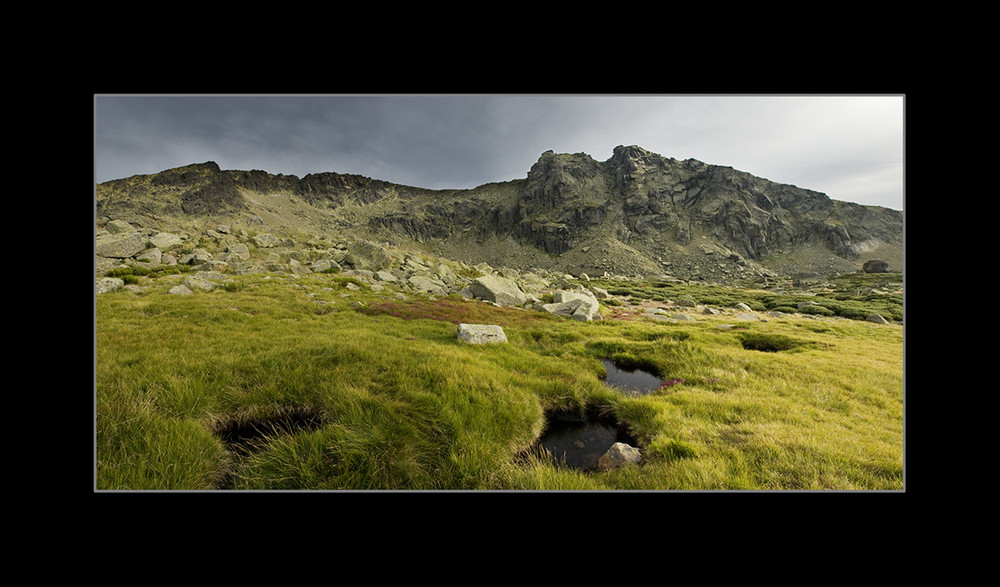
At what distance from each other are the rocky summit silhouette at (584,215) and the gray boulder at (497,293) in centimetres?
7292

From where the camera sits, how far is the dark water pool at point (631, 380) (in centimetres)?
520

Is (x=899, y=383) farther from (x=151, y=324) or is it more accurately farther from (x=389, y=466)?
(x=151, y=324)

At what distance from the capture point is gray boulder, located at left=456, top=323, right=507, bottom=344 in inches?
260

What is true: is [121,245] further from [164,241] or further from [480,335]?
[480,335]

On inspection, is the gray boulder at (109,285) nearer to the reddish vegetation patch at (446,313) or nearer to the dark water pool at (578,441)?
the reddish vegetation patch at (446,313)

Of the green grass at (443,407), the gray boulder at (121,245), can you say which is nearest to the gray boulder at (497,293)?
A: the green grass at (443,407)

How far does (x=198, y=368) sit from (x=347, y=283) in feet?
31.6

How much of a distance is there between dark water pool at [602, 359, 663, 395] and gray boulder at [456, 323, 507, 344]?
2458 mm

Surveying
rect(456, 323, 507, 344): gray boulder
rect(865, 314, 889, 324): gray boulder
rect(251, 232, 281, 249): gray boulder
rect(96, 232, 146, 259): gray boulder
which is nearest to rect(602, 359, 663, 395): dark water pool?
rect(456, 323, 507, 344): gray boulder

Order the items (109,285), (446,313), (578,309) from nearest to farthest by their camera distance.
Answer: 1. (109,285)
2. (446,313)
3. (578,309)

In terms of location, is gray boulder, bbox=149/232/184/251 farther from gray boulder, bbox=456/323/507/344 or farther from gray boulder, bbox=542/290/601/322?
gray boulder, bbox=542/290/601/322

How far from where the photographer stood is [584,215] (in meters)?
108

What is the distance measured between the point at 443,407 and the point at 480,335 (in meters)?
3.37

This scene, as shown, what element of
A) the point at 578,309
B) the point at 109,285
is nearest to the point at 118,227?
the point at 109,285
